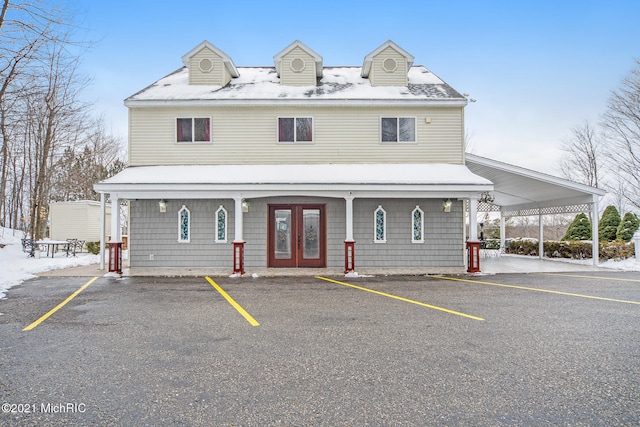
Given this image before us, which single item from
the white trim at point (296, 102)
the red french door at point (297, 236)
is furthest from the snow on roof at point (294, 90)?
the red french door at point (297, 236)

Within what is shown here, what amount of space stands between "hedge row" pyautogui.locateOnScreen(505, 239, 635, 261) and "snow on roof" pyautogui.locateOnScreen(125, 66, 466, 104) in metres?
8.10

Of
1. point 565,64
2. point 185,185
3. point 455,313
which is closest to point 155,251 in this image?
point 185,185

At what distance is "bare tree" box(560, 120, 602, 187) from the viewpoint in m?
27.8

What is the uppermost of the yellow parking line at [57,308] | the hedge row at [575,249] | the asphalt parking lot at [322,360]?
the hedge row at [575,249]

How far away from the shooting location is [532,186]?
1384 centimetres

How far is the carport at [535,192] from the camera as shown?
12.4 meters

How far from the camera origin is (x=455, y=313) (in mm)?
6105

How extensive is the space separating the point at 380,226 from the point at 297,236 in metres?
2.76

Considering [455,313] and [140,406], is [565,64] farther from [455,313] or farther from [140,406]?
[140,406]

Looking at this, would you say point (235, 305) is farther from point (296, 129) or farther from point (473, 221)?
point (473, 221)

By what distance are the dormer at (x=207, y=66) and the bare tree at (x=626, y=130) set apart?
21396mm

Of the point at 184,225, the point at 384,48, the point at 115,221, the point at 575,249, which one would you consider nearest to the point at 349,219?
the point at 184,225

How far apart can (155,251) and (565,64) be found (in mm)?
27223

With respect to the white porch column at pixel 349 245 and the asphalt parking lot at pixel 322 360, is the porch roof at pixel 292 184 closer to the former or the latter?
the white porch column at pixel 349 245
